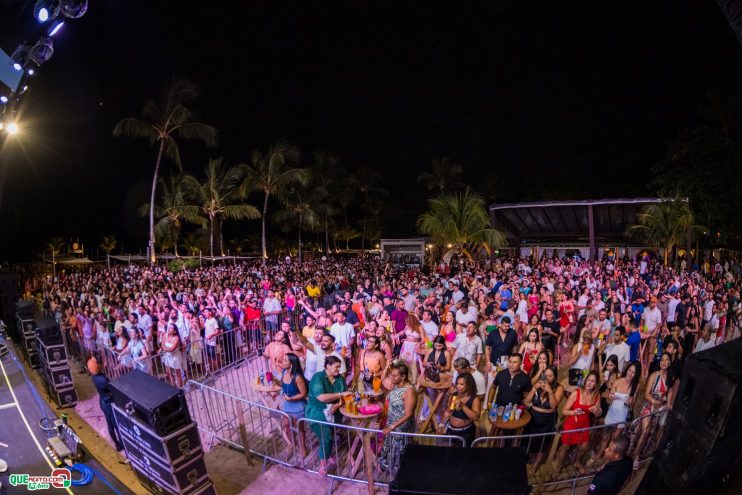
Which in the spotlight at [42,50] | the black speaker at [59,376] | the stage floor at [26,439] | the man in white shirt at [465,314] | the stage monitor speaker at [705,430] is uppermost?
the spotlight at [42,50]

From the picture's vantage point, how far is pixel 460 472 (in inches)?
125

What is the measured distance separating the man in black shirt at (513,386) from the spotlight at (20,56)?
10171mm

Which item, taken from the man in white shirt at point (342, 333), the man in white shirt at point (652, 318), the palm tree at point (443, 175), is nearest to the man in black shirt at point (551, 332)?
the man in white shirt at point (652, 318)

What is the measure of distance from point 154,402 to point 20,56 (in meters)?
8.08

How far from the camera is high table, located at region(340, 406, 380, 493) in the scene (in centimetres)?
457

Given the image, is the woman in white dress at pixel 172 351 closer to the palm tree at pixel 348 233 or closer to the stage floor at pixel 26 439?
the stage floor at pixel 26 439

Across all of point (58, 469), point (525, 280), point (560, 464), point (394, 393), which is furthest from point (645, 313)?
point (58, 469)

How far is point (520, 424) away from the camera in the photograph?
4.66 m

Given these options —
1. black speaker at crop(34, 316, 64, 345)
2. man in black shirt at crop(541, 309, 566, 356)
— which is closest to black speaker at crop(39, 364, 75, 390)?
black speaker at crop(34, 316, 64, 345)

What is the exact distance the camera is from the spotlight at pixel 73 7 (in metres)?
7.11

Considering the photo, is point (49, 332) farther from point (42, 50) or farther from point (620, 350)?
point (620, 350)

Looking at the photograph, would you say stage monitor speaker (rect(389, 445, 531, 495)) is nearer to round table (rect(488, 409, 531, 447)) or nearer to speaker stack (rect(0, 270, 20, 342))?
round table (rect(488, 409, 531, 447))

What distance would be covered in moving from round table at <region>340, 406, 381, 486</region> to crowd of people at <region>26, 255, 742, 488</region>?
0.60ft

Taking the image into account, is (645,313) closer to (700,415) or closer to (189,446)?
(700,415)
